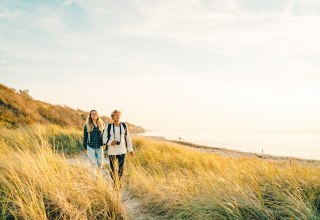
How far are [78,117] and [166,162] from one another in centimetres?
2292

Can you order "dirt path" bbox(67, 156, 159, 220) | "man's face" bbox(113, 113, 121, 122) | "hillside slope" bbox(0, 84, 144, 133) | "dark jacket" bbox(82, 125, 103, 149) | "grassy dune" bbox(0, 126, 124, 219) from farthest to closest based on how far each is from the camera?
"hillside slope" bbox(0, 84, 144, 133) < "dark jacket" bbox(82, 125, 103, 149) < "man's face" bbox(113, 113, 121, 122) < "dirt path" bbox(67, 156, 159, 220) < "grassy dune" bbox(0, 126, 124, 219)

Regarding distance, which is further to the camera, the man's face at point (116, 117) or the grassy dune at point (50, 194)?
the man's face at point (116, 117)

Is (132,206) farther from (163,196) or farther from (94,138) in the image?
(94,138)

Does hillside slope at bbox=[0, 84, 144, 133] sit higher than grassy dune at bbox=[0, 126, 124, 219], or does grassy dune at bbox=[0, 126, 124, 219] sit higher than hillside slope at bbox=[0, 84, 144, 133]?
hillside slope at bbox=[0, 84, 144, 133]

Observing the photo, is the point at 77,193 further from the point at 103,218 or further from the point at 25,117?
the point at 25,117

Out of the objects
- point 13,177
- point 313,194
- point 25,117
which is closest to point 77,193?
point 13,177

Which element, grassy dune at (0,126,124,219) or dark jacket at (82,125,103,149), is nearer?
grassy dune at (0,126,124,219)

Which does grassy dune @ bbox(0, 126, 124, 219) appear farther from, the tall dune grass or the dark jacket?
the dark jacket

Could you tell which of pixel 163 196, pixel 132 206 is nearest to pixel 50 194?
pixel 132 206

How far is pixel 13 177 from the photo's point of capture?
4.77m

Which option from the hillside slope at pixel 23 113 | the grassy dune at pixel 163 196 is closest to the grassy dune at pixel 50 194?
the grassy dune at pixel 163 196

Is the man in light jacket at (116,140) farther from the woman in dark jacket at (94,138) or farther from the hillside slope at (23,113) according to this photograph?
the hillside slope at (23,113)

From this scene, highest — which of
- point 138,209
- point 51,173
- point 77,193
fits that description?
point 51,173

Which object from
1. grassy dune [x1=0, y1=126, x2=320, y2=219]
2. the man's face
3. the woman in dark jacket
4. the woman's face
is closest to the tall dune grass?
grassy dune [x1=0, y1=126, x2=320, y2=219]
